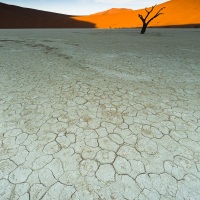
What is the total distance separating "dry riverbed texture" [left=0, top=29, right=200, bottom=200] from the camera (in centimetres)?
145

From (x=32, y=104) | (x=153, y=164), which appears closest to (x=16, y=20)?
(x=32, y=104)

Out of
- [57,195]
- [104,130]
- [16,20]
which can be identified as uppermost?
[16,20]

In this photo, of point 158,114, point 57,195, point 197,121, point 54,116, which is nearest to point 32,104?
point 54,116

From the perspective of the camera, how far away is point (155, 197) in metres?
1.37

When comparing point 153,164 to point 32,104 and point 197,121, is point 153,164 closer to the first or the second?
point 197,121

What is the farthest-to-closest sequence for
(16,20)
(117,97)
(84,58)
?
(16,20), (84,58), (117,97)

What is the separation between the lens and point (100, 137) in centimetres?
197

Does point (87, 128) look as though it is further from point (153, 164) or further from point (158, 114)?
point (158, 114)

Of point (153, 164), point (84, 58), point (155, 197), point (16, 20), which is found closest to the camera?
point (155, 197)

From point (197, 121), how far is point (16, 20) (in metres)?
37.6

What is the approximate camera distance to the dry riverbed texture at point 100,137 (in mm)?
1449

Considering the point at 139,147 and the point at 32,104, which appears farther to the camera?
the point at 32,104

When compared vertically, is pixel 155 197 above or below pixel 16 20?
below

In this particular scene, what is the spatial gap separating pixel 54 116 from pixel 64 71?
2.12 meters
